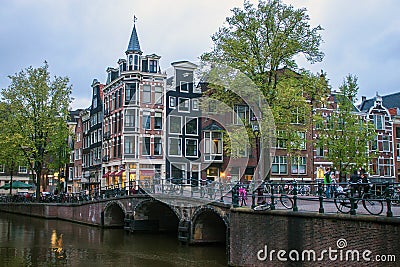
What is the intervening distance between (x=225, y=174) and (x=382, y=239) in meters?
31.4

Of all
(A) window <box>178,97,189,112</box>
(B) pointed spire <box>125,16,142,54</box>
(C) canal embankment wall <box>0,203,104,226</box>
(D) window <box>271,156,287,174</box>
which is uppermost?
(B) pointed spire <box>125,16,142,54</box>

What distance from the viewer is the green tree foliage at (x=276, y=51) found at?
1067 inches

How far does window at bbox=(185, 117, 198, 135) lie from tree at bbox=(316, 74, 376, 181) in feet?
45.9

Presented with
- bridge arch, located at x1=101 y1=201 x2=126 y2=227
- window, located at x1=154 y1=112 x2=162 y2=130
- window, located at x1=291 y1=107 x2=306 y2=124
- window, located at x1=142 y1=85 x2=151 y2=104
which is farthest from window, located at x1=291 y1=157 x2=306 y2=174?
window, located at x1=291 y1=107 x2=306 y2=124

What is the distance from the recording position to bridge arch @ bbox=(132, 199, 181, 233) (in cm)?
3388

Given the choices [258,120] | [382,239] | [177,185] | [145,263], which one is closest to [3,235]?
[177,185]

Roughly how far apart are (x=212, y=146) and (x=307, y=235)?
31.3 metres

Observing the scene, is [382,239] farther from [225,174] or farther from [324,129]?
[225,174]

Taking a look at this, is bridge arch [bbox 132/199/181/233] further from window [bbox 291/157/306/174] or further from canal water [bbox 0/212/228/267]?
window [bbox 291/157/306/174]

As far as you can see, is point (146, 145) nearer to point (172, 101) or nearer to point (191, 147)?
point (191, 147)

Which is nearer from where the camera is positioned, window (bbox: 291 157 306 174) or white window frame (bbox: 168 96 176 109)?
window (bbox: 291 157 306 174)

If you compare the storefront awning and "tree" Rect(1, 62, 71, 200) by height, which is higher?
"tree" Rect(1, 62, 71, 200)

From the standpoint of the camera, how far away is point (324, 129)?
36.4 metres

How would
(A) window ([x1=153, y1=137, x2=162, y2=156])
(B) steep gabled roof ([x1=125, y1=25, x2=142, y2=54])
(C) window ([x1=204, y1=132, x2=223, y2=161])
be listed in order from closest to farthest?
1. (C) window ([x1=204, y1=132, x2=223, y2=161])
2. (A) window ([x1=153, y1=137, x2=162, y2=156])
3. (B) steep gabled roof ([x1=125, y1=25, x2=142, y2=54])
